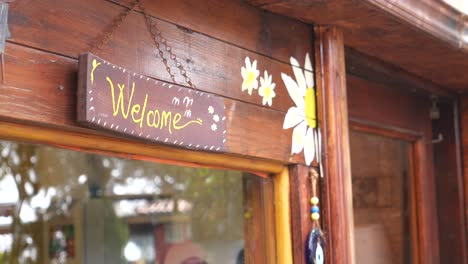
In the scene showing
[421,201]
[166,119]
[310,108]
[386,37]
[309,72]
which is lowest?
[421,201]

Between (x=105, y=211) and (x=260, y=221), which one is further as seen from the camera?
(x=105, y=211)

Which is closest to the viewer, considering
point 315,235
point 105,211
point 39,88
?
point 39,88

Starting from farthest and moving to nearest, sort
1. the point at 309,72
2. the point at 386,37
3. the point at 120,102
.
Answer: the point at 386,37, the point at 309,72, the point at 120,102

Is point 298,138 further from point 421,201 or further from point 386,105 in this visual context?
point 421,201

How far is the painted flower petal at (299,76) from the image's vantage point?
192 centimetres

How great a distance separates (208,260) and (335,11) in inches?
93.7

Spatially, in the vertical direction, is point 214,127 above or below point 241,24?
below

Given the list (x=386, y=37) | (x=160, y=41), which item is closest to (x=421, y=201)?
(x=386, y=37)

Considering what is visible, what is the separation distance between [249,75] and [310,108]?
283 mm

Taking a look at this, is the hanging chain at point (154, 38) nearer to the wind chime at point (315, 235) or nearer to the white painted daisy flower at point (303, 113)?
the white painted daisy flower at point (303, 113)

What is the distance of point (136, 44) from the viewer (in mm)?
1423

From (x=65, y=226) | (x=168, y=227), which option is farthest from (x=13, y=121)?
(x=168, y=227)

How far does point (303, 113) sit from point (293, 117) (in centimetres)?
6

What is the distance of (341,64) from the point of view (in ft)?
6.61
